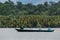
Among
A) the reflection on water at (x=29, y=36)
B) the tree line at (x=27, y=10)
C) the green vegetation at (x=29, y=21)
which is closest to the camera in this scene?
the reflection on water at (x=29, y=36)

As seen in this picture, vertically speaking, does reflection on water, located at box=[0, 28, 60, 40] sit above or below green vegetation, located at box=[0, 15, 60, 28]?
below

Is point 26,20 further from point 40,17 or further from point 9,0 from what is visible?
point 9,0

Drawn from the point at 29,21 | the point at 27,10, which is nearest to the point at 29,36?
the point at 29,21

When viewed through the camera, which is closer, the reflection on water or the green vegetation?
the reflection on water

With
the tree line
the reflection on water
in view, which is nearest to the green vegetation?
the tree line

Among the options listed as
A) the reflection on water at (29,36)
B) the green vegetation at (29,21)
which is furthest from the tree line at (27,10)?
the reflection on water at (29,36)

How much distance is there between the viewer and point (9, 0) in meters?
45.2

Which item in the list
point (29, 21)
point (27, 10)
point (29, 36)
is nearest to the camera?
point (29, 36)

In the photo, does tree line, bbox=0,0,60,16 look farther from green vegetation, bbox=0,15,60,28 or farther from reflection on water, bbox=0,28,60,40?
reflection on water, bbox=0,28,60,40

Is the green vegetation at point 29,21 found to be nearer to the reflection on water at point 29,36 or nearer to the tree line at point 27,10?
the tree line at point 27,10

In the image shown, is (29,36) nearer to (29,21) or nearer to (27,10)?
(29,21)

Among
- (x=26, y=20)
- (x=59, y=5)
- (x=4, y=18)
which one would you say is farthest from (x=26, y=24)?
(x=59, y=5)

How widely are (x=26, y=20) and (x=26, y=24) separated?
0.66 meters

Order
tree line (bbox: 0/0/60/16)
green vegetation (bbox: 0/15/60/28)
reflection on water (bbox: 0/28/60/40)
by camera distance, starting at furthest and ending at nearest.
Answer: tree line (bbox: 0/0/60/16) < green vegetation (bbox: 0/15/60/28) < reflection on water (bbox: 0/28/60/40)
